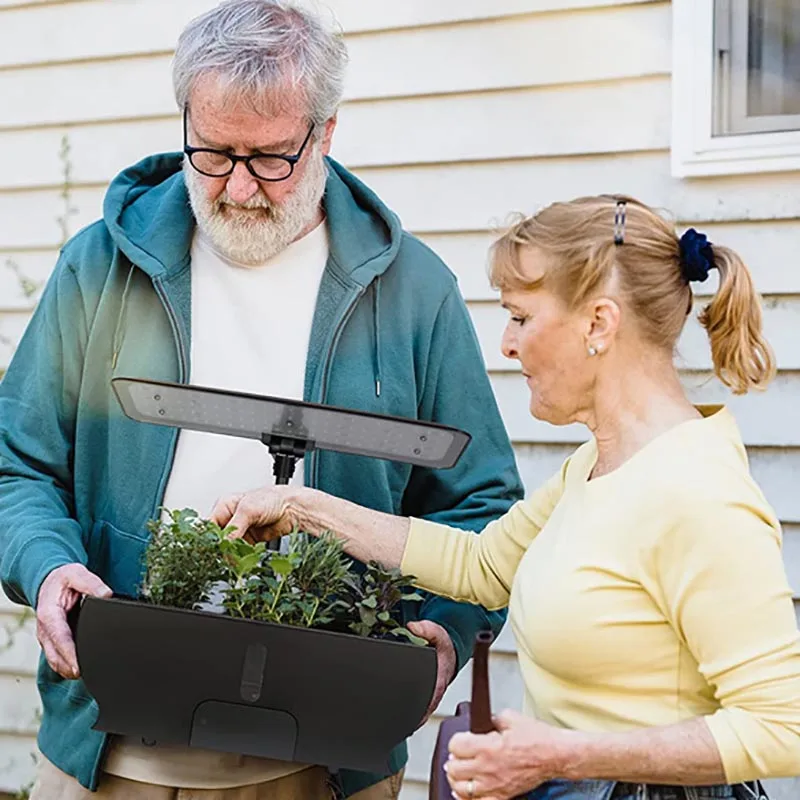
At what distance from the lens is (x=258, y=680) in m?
1.53

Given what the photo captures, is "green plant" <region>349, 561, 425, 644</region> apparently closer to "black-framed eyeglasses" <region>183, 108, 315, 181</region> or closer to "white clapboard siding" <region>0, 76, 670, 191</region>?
"black-framed eyeglasses" <region>183, 108, 315, 181</region>

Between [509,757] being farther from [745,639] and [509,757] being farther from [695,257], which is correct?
[695,257]

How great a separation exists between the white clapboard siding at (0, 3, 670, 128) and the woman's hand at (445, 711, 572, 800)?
174 centimetres

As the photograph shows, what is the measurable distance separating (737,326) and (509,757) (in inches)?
22.5

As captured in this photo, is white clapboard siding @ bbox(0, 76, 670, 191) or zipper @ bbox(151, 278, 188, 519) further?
white clapboard siding @ bbox(0, 76, 670, 191)

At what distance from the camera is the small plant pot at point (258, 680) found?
1.52 meters

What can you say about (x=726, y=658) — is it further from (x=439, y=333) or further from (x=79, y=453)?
(x=79, y=453)

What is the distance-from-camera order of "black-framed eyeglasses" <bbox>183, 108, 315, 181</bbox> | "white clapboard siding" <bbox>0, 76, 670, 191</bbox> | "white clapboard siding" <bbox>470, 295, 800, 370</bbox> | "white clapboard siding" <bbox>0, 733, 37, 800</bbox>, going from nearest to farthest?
"black-framed eyeglasses" <bbox>183, 108, 315, 181</bbox>
"white clapboard siding" <bbox>470, 295, 800, 370</bbox>
"white clapboard siding" <bbox>0, 76, 670, 191</bbox>
"white clapboard siding" <bbox>0, 733, 37, 800</bbox>

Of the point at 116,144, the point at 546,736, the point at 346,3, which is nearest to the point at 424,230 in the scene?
the point at 346,3

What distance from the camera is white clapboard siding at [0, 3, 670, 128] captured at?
9.03 ft

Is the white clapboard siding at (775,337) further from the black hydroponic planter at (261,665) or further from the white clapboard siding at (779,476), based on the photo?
the black hydroponic planter at (261,665)

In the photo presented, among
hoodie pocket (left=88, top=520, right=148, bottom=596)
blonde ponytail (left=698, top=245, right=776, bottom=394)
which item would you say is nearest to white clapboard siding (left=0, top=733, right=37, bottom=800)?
hoodie pocket (left=88, top=520, right=148, bottom=596)

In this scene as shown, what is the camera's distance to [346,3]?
3020 millimetres

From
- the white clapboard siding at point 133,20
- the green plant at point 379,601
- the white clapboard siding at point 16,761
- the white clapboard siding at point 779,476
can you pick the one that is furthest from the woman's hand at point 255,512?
the white clapboard siding at point 16,761
